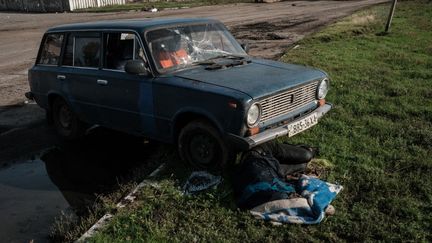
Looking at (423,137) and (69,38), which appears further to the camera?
(69,38)

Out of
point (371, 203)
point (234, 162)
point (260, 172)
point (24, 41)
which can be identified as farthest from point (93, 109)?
point (24, 41)

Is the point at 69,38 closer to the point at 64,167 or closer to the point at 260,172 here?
the point at 64,167

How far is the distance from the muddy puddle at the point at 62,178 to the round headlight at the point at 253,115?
1666 mm

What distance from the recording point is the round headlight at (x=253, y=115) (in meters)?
4.71

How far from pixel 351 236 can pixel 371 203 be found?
609 mm

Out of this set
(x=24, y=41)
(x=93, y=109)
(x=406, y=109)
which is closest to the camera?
(x=93, y=109)

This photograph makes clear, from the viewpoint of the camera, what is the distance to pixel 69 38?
22.4 feet

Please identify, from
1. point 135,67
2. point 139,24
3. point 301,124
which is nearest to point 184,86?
point 135,67

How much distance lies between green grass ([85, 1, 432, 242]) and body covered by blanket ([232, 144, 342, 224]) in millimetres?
116

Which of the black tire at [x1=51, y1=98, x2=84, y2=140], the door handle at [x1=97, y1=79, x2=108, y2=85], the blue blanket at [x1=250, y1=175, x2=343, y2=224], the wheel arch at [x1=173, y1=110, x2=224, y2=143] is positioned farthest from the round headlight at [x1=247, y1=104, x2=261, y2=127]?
the black tire at [x1=51, y1=98, x2=84, y2=140]

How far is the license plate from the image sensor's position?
16.7ft

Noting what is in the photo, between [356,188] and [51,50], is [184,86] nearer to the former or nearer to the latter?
[356,188]

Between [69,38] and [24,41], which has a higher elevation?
[69,38]

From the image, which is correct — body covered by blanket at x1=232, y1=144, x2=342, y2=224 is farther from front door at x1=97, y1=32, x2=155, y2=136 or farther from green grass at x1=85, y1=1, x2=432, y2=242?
front door at x1=97, y1=32, x2=155, y2=136
